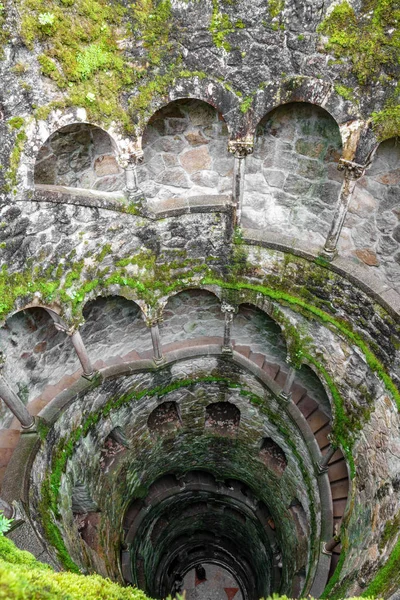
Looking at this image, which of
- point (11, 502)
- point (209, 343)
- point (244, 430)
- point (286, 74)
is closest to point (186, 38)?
point (286, 74)

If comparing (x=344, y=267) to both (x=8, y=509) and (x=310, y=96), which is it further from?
(x=8, y=509)

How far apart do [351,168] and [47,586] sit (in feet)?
23.6

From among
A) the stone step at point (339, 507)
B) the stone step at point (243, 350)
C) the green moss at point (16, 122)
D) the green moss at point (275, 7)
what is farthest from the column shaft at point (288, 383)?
the green moss at point (16, 122)

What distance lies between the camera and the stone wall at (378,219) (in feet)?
26.7

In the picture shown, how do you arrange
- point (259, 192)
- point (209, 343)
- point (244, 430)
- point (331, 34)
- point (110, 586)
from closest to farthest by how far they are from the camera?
1. point (110, 586)
2. point (331, 34)
3. point (259, 192)
4. point (209, 343)
5. point (244, 430)

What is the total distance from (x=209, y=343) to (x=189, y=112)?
616 cm

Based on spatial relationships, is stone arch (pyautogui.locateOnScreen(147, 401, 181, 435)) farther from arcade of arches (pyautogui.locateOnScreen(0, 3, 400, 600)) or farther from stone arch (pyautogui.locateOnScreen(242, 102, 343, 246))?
stone arch (pyautogui.locateOnScreen(242, 102, 343, 246))

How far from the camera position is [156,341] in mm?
11328

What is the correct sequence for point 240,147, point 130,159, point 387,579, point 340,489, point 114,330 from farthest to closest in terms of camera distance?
point 114,330 → point 340,489 → point 130,159 → point 240,147 → point 387,579

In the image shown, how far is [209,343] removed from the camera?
41.0ft

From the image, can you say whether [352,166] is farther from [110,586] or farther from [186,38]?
[110,586]

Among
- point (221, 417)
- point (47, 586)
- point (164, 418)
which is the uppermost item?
point (47, 586)

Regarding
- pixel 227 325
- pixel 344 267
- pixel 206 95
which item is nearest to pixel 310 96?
pixel 206 95

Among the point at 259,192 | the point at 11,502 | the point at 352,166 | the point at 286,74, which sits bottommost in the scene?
the point at 11,502
